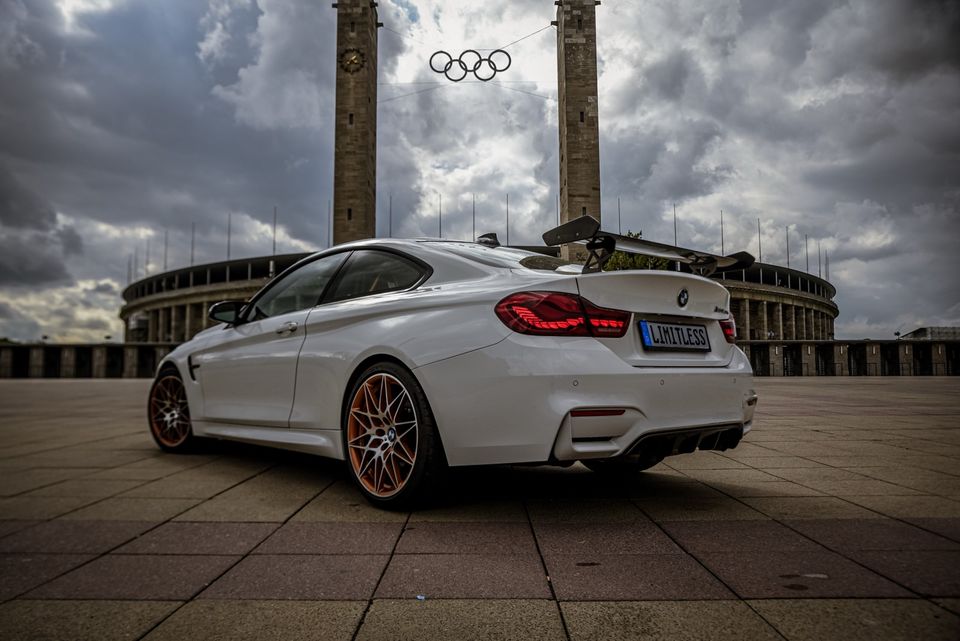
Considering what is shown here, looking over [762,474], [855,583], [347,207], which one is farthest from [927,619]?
[347,207]

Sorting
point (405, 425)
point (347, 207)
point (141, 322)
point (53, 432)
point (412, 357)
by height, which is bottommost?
point (53, 432)

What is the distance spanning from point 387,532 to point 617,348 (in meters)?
1.30

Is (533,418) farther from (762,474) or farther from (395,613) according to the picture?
(762,474)

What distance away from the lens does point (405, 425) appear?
308 cm

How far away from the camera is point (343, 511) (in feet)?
10.5

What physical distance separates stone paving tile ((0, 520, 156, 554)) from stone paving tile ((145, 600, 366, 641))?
37.7 inches

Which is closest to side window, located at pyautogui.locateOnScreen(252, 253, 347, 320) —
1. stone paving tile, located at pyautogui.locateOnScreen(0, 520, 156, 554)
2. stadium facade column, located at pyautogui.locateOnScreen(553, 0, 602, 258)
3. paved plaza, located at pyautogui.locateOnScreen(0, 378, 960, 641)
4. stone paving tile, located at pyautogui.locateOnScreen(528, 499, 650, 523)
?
paved plaza, located at pyautogui.locateOnScreen(0, 378, 960, 641)

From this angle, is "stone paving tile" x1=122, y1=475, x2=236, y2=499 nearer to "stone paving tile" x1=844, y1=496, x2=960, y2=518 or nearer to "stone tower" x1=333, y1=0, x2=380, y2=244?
"stone paving tile" x1=844, y1=496, x2=960, y2=518

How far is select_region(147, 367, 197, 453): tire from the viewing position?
5133mm

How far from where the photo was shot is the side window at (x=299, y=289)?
409 centimetres

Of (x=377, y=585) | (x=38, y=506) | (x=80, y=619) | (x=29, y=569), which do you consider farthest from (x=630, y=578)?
(x=38, y=506)

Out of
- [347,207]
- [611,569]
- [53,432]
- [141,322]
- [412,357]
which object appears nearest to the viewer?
[611,569]

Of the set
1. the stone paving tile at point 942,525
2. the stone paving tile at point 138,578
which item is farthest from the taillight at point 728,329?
the stone paving tile at point 138,578

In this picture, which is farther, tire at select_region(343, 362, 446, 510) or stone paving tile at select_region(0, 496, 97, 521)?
stone paving tile at select_region(0, 496, 97, 521)
